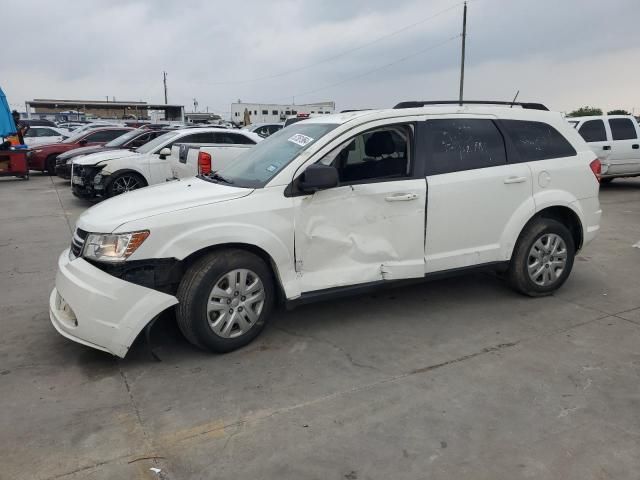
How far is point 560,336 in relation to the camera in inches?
165

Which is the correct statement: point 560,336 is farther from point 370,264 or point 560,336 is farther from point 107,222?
point 107,222

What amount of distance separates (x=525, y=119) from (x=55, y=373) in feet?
14.8

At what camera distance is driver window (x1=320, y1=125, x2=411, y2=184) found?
4.40 metres

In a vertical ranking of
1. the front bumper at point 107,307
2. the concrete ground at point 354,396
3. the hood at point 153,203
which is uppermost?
the hood at point 153,203

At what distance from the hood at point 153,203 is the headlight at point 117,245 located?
2.4 inches

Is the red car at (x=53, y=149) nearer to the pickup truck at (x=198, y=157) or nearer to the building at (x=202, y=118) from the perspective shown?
the pickup truck at (x=198, y=157)

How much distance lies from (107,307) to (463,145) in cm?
317

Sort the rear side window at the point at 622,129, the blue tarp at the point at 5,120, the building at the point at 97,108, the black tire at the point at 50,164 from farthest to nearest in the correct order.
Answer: the building at the point at 97,108
the black tire at the point at 50,164
the blue tarp at the point at 5,120
the rear side window at the point at 622,129

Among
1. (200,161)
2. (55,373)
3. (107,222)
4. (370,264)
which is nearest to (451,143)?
(370,264)

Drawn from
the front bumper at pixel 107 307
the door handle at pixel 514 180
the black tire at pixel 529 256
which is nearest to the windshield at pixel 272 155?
the front bumper at pixel 107 307

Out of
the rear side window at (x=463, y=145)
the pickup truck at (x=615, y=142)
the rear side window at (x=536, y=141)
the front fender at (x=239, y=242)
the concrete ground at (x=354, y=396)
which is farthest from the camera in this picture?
the pickup truck at (x=615, y=142)

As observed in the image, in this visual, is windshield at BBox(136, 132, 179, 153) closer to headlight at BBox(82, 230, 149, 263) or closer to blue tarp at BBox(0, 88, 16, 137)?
blue tarp at BBox(0, 88, 16, 137)

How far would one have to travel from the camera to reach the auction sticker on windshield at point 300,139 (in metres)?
4.27

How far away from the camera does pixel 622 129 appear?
1270 centimetres
